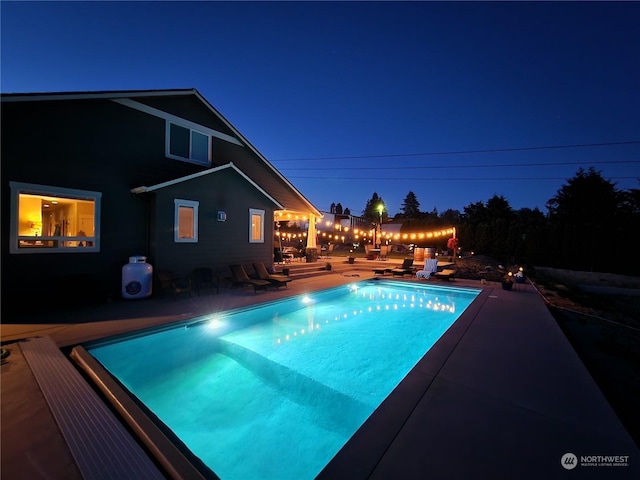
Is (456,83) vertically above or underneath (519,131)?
above

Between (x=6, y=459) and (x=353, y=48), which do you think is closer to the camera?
(x=6, y=459)

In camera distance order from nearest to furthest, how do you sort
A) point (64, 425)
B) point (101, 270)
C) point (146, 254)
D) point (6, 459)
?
point (6, 459)
point (64, 425)
point (101, 270)
point (146, 254)

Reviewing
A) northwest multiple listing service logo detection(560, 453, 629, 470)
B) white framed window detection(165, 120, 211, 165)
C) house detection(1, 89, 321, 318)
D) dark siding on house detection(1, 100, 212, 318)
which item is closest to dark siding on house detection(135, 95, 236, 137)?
house detection(1, 89, 321, 318)

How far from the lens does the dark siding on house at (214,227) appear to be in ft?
28.4

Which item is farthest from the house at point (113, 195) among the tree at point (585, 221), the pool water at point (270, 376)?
the tree at point (585, 221)

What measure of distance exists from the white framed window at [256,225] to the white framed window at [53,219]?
491 centimetres

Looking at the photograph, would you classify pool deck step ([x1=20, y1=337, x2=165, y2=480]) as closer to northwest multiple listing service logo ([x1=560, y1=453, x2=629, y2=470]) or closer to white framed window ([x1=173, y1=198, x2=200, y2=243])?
northwest multiple listing service logo ([x1=560, y1=453, x2=629, y2=470])

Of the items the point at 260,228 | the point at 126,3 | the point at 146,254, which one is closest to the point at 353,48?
the point at 126,3

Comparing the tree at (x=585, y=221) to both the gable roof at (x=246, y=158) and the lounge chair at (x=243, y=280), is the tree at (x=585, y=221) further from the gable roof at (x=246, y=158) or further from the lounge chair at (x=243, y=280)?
the lounge chair at (x=243, y=280)

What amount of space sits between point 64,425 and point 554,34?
22.6 m

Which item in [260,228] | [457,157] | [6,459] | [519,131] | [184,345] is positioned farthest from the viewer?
[457,157]

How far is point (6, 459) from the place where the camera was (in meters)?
2.26

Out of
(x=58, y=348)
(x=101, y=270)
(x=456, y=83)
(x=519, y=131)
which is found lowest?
(x=58, y=348)

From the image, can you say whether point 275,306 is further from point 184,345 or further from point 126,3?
point 126,3
